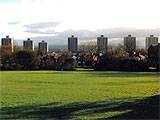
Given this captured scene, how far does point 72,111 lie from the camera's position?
16.1 meters

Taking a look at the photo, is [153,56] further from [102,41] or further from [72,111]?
[72,111]

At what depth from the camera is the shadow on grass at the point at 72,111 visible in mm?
14680

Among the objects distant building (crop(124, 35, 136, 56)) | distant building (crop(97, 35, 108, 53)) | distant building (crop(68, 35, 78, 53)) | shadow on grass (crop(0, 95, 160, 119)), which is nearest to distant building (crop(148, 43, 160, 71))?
distant building (crop(124, 35, 136, 56))

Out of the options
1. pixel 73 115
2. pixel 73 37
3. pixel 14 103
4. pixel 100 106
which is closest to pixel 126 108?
pixel 100 106

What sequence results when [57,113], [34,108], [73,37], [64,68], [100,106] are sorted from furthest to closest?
[73,37], [64,68], [100,106], [34,108], [57,113]

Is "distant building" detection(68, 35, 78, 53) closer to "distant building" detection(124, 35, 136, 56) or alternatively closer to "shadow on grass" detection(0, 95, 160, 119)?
"distant building" detection(124, 35, 136, 56)

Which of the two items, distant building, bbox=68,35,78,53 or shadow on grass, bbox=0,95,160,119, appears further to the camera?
distant building, bbox=68,35,78,53

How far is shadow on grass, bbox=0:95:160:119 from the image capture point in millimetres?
14680

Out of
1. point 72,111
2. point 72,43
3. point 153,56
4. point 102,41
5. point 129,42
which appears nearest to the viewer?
point 72,111

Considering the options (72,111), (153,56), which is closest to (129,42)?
(153,56)

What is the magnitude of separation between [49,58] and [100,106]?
78.7 meters

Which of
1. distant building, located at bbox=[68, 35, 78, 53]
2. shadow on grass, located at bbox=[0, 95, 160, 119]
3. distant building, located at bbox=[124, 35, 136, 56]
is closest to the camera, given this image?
shadow on grass, located at bbox=[0, 95, 160, 119]

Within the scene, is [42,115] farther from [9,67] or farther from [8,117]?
[9,67]

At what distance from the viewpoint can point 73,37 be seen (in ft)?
513
